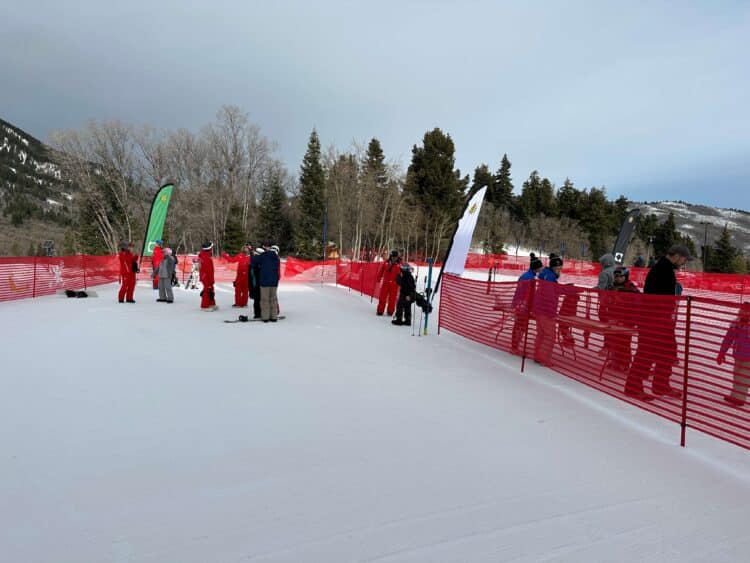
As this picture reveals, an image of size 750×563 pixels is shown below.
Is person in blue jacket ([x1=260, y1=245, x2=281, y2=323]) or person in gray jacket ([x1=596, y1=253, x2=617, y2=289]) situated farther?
person in blue jacket ([x1=260, y1=245, x2=281, y2=323])

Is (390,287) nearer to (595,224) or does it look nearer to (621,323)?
(621,323)

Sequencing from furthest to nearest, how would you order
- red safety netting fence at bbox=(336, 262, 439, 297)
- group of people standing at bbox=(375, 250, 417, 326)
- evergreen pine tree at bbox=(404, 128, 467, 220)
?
evergreen pine tree at bbox=(404, 128, 467, 220), red safety netting fence at bbox=(336, 262, 439, 297), group of people standing at bbox=(375, 250, 417, 326)

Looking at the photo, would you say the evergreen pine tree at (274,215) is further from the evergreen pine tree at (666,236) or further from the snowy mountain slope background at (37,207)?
the evergreen pine tree at (666,236)

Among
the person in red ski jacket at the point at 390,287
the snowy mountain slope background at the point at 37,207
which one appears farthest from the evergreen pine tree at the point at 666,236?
the person in red ski jacket at the point at 390,287

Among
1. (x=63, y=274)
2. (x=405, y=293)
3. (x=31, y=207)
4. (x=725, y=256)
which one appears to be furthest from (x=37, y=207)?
(x=725, y=256)

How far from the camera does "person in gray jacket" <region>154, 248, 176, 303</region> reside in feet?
41.3

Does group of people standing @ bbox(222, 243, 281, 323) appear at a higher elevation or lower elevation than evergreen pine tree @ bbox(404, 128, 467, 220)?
lower

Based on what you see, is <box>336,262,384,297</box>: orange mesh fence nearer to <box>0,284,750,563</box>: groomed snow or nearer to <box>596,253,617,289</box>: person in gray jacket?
<box>596,253,617,289</box>: person in gray jacket

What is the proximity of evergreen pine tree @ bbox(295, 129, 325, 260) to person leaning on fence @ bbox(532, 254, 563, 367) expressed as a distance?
42908 mm

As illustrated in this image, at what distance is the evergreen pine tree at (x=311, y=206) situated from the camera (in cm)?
4891

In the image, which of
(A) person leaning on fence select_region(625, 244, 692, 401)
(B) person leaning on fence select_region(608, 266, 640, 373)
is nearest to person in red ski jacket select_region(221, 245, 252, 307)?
(B) person leaning on fence select_region(608, 266, 640, 373)

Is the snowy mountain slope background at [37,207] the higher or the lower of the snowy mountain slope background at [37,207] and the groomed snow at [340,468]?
the higher

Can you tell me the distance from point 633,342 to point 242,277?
9.41 meters

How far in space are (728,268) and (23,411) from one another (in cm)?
8893
